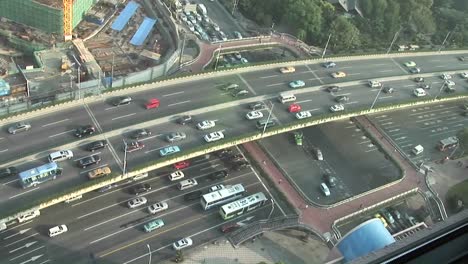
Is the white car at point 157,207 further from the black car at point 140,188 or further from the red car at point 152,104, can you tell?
the red car at point 152,104

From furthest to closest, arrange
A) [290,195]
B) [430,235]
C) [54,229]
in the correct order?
[290,195] < [54,229] < [430,235]

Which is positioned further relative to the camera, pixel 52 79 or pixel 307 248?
pixel 52 79

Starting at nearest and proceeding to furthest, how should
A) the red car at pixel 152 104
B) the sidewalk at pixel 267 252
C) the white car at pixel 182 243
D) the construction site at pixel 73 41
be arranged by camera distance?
the white car at pixel 182 243, the sidewalk at pixel 267 252, the red car at pixel 152 104, the construction site at pixel 73 41

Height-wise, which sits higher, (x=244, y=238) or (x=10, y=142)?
(x=10, y=142)

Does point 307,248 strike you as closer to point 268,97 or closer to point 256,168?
point 256,168

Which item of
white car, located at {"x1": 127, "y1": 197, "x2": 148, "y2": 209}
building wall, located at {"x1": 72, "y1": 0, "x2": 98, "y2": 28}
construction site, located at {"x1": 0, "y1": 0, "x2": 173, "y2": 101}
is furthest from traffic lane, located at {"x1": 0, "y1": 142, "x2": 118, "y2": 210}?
building wall, located at {"x1": 72, "y1": 0, "x2": 98, "y2": 28}

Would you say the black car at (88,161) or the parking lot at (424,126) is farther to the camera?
the parking lot at (424,126)

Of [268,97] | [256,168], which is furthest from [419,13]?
[256,168]

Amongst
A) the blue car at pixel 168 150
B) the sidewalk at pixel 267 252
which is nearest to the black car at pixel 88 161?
the blue car at pixel 168 150
